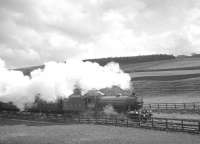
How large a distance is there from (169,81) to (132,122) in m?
43.4

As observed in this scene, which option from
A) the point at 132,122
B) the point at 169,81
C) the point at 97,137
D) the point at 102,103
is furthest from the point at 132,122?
the point at 169,81

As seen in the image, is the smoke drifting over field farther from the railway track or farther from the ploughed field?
the ploughed field

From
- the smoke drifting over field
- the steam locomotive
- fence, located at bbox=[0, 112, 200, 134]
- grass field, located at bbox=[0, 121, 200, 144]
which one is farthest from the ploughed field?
grass field, located at bbox=[0, 121, 200, 144]

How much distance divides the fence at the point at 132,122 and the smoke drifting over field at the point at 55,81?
7.57 feet

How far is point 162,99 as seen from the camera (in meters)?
62.7

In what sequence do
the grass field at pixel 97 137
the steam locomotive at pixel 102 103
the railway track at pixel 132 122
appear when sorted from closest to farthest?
the grass field at pixel 97 137
the railway track at pixel 132 122
the steam locomotive at pixel 102 103

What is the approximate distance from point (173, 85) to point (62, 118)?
1539 inches

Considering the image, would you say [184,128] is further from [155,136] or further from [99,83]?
[99,83]

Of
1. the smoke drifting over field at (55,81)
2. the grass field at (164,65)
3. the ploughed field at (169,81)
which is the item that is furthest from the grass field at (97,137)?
the grass field at (164,65)

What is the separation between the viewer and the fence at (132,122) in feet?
84.5

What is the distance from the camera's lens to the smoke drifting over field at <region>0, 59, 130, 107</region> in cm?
3595

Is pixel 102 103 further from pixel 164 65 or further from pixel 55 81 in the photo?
pixel 164 65

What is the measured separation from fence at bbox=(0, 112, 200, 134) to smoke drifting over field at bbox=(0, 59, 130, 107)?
2307mm

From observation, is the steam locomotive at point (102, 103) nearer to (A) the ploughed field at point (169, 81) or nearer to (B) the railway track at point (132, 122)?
(B) the railway track at point (132, 122)
